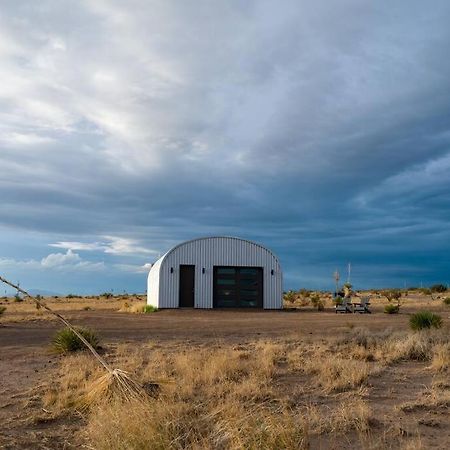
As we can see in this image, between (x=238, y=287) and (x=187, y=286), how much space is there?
328 centimetres

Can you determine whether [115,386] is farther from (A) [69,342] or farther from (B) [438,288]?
(B) [438,288]

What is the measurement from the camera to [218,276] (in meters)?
36.0

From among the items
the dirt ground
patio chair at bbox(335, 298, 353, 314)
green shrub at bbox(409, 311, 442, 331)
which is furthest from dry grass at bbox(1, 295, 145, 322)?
green shrub at bbox(409, 311, 442, 331)

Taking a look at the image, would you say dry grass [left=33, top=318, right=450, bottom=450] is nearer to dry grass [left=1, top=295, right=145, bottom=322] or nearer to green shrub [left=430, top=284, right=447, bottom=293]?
dry grass [left=1, top=295, right=145, bottom=322]

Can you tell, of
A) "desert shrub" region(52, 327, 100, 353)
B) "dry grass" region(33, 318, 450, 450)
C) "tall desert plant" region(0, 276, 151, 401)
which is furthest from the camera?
"desert shrub" region(52, 327, 100, 353)

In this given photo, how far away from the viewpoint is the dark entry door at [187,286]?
35.3 m

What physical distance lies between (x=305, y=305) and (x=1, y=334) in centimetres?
2773

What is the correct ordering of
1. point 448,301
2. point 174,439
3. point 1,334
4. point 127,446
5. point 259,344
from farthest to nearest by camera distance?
1. point 448,301
2. point 1,334
3. point 259,344
4. point 174,439
5. point 127,446

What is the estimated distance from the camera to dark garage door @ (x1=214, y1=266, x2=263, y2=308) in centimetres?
3591

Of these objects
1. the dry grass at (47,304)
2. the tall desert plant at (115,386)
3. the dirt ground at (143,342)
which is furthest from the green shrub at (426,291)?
the tall desert plant at (115,386)

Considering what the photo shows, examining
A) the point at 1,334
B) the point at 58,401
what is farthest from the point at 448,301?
the point at 58,401

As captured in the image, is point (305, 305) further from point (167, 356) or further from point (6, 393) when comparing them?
point (6, 393)

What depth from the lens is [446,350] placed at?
507 inches

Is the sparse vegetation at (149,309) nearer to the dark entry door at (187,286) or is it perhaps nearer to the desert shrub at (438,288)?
the dark entry door at (187,286)
